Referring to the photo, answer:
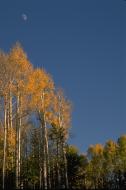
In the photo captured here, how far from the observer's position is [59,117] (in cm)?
2739

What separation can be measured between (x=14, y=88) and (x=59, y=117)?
480 cm

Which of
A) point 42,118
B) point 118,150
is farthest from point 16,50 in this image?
point 118,150

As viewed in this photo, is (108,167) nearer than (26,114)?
No

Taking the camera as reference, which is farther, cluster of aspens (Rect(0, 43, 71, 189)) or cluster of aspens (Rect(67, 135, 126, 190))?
cluster of aspens (Rect(67, 135, 126, 190))

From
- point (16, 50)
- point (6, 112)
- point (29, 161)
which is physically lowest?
point (29, 161)

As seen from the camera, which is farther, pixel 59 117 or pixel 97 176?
pixel 97 176

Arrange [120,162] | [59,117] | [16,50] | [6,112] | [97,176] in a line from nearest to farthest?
[6,112] → [16,50] → [59,117] → [120,162] → [97,176]

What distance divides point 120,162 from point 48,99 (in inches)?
1038

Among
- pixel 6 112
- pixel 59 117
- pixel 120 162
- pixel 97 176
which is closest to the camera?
pixel 6 112

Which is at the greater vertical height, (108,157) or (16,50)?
(16,50)

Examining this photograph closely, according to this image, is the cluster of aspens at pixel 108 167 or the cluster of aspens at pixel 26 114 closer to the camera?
the cluster of aspens at pixel 26 114

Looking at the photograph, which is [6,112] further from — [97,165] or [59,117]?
[97,165]

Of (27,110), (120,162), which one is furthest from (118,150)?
(27,110)

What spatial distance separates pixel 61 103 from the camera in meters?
27.9
